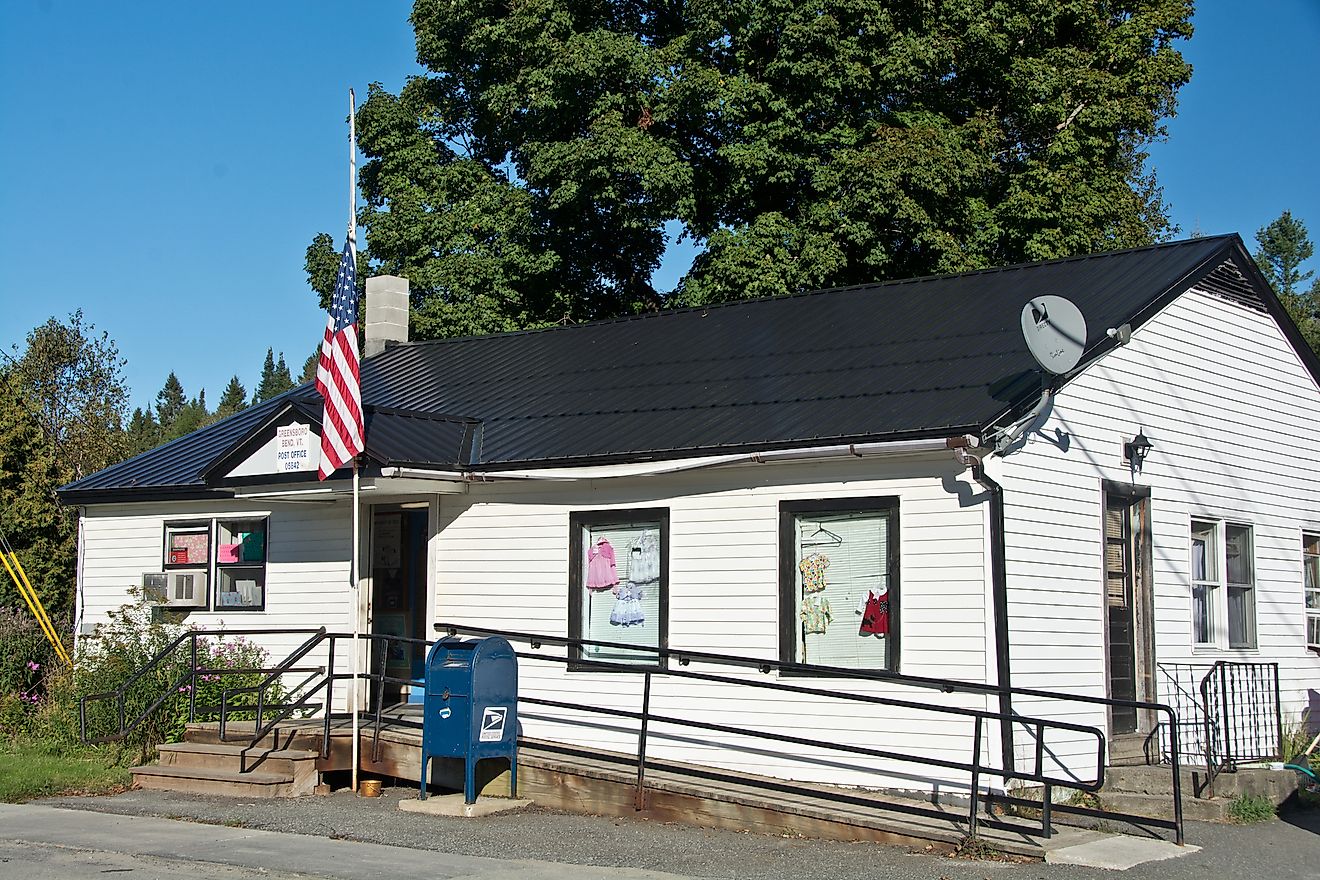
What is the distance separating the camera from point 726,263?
24469mm

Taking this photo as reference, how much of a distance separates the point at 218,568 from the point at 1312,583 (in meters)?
13.0

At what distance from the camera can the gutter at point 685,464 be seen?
11.3 m

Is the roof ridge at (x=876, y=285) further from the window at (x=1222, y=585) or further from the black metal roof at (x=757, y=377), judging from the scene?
the window at (x=1222, y=585)

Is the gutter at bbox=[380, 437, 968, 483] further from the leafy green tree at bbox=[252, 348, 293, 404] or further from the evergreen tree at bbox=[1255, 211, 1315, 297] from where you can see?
the leafy green tree at bbox=[252, 348, 293, 404]

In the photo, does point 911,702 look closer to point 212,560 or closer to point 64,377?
point 212,560

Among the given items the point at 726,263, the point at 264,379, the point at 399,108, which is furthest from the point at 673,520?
the point at 264,379

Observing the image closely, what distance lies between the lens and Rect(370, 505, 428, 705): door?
1538cm

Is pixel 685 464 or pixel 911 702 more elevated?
pixel 685 464

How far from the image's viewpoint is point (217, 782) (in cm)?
1297

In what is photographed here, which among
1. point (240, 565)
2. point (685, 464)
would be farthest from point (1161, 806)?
point (240, 565)

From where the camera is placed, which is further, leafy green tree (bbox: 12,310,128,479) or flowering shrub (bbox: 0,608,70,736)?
leafy green tree (bbox: 12,310,128,479)

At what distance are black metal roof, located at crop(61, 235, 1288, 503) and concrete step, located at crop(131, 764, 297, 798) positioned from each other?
10.5ft

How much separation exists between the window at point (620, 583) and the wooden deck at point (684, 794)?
1091mm

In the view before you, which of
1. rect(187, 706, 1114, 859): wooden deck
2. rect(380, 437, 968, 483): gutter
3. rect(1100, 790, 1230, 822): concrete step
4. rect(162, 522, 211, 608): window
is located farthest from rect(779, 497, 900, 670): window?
rect(162, 522, 211, 608): window
